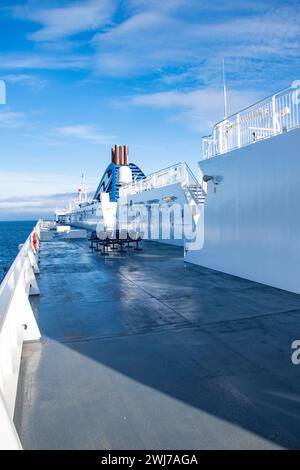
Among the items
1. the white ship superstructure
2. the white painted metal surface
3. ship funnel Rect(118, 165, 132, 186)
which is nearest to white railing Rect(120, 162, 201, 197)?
the white ship superstructure

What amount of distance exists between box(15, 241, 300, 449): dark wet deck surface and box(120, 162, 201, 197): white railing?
7.57 meters

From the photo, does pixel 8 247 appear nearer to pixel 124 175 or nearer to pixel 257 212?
pixel 124 175

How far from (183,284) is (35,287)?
2984 mm

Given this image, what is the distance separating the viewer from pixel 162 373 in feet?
10.3

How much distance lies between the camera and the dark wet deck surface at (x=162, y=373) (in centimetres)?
228

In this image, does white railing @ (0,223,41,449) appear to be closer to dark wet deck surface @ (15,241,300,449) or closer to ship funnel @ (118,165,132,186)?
dark wet deck surface @ (15,241,300,449)

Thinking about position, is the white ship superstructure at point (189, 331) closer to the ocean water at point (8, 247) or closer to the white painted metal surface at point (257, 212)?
the white painted metal surface at point (257, 212)

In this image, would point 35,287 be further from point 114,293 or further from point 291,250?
point 291,250

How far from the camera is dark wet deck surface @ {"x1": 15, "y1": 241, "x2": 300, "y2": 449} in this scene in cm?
228

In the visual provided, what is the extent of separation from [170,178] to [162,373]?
46.3 ft

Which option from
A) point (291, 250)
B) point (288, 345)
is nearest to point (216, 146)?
point (291, 250)

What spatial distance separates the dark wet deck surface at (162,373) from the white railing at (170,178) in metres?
7.57

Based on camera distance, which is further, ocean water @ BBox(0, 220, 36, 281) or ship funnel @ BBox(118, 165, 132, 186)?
ship funnel @ BBox(118, 165, 132, 186)

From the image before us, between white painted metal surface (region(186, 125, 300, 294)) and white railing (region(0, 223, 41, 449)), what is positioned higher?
white painted metal surface (region(186, 125, 300, 294))
